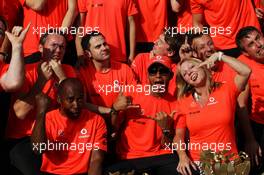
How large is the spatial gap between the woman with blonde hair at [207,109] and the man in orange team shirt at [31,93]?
4.94ft

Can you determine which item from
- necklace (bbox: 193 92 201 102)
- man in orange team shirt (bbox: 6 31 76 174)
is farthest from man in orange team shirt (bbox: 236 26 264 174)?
man in orange team shirt (bbox: 6 31 76 174)

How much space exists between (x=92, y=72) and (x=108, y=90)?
1.09 ft

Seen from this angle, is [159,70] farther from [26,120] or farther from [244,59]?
[26,120]

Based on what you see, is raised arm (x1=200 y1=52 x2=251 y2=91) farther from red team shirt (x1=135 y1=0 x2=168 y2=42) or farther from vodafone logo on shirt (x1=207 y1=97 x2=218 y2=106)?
red team shirt (x1=135 y1=0 x2=168 y2=42)

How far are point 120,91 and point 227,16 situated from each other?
6.74 feet

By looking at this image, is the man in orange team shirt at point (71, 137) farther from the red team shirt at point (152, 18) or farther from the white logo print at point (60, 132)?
the red team shirt at point (152, 18)

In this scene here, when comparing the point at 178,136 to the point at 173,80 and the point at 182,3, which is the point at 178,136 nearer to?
the point at 173,80

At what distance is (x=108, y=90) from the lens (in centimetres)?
775

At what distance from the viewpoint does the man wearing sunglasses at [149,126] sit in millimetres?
7348

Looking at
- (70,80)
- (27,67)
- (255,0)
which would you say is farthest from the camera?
(255,0)

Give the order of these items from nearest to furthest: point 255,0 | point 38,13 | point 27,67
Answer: point 27,67 < point 38,13 < point 255,0

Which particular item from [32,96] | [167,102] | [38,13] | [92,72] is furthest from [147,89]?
[38,13]

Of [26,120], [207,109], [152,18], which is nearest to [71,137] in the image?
[26,120]


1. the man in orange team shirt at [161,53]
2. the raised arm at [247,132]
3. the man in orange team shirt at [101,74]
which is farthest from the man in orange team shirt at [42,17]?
the raised arm at [247,132]
